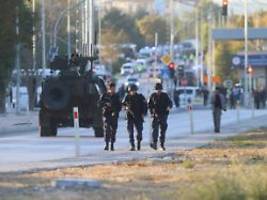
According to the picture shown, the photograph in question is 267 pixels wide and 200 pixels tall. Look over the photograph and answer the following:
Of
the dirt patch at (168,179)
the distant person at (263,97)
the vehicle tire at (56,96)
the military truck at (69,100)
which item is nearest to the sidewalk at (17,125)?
the military truck at (69,100)

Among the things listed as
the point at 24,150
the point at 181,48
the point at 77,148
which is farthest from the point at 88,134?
the point at 181,48

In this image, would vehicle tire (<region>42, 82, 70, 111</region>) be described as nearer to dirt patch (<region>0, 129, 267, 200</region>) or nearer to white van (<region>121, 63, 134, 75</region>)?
dirt patch (<region>0, 129, 267, 200</region>)

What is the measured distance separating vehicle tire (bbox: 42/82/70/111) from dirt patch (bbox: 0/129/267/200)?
9.08 m

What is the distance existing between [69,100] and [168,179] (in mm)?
15912

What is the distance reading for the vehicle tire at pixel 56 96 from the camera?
3162 centimetres

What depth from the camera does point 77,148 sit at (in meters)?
22.7

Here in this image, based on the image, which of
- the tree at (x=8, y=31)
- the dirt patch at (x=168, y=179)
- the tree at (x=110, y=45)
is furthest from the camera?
the tree at (x=110, y=45)

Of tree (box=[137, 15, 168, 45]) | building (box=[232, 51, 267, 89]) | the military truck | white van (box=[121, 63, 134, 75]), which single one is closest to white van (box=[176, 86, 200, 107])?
building (box=[232, 51, 267, 89])

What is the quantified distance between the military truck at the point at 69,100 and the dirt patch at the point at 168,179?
28.2 ft

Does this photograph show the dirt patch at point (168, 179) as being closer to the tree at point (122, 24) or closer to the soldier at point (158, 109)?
the soldier at point (158, 109)

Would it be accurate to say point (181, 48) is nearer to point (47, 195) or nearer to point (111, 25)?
point (111, 25)

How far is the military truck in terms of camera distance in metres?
31.5

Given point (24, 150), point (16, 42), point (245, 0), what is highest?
point (245, 0)

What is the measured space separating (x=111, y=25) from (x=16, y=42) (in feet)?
434
